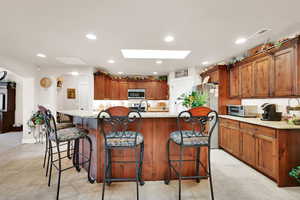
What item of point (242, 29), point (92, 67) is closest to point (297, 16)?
point (242, 29)

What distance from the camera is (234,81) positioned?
12.1 ft

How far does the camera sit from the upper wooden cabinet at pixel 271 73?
7.56ft

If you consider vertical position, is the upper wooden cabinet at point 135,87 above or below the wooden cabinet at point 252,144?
above

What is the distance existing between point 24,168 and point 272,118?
4611 mm

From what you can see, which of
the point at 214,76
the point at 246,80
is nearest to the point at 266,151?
the point at 246,80

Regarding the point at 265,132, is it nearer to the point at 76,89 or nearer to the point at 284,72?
the point at 284,72

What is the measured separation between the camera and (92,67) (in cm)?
462

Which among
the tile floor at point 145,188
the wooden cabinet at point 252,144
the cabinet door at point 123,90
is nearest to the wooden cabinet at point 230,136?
the wooden cabinet at point 252,144

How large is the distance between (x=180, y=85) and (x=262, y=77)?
249 centimetres

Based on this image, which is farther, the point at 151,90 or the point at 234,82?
the point at 151,90

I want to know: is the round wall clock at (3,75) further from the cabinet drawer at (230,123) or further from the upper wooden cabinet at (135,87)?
the cabinet drawer at (230,123)

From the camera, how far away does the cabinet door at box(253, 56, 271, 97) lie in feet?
9.14

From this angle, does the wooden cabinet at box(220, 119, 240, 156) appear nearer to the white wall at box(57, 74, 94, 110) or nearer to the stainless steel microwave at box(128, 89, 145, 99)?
the stainless steel microwave at box(128, 89, 145, 99)

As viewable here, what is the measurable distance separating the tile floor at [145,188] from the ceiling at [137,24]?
91.8 inches
